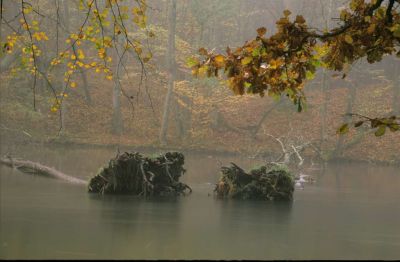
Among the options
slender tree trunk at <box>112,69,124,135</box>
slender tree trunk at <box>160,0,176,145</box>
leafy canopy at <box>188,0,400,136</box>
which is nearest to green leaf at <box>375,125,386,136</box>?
leafy canopy at <box>188,0,400,136</box>

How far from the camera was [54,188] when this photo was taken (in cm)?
1580

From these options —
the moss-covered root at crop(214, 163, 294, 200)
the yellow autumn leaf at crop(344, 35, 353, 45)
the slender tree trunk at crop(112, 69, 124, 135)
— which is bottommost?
the moss-covered root at crop(214, 163, 294, 200)

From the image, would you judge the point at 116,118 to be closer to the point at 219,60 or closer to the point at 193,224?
the point at 193,224

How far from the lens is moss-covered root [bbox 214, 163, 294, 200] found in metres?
15.5

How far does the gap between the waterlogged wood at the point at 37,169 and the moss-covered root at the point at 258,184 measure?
3.97 m

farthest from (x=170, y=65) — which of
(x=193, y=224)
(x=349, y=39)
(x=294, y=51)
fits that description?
(x=349, y=39)

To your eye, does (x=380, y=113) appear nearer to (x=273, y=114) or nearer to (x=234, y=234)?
(x=273, y=114)

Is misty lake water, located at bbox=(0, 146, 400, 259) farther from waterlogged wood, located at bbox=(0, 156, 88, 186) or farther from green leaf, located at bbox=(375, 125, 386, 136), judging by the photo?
green leaf, located at bbox=(375, 125, 386, 136)

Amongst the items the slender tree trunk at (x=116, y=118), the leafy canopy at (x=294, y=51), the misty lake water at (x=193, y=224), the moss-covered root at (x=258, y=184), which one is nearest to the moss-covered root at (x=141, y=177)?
the misty lake water at (x=193, y=224)

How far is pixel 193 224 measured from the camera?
11531 mm

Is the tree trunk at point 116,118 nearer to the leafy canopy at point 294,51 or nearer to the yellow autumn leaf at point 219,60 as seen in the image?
the leafy canopy at point 294,51

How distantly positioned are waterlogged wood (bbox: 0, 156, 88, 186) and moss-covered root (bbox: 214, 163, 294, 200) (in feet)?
13.0

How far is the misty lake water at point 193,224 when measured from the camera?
882 cm

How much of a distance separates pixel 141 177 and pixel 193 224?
4.30 metres
